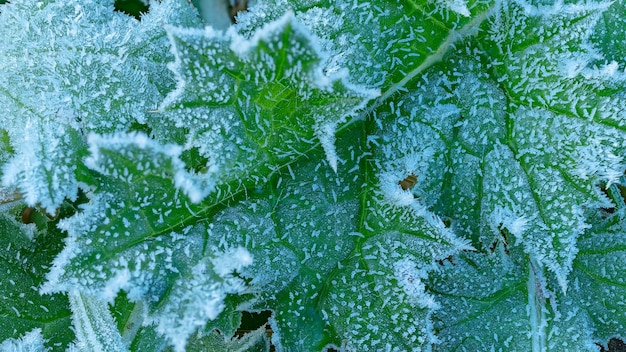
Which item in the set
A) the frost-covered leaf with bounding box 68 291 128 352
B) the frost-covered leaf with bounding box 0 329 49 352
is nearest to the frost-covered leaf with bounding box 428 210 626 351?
the frost-covered leaf with bounding box 68 291 128 352

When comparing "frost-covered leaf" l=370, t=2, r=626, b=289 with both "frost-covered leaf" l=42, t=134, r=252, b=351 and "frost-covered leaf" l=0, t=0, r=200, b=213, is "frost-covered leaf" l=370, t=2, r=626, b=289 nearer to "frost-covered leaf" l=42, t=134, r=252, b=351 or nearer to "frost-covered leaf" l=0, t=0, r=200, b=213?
"frost-covered leaf" l=42, t=134, r=252, b=351

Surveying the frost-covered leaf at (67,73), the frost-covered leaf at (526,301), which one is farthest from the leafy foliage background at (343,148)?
the frost-covered leaf at (526,301)

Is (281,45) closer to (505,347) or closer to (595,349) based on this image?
(505,347)

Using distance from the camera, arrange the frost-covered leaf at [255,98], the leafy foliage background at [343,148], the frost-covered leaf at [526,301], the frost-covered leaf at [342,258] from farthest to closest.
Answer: the frost-covered leaf at [526,301]
the frost-covered leaf at [342,258]
the leafy foliage background at [343,148]
the frost-covered leaf at [255,98]

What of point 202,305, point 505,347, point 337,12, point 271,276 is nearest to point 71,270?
point 202,305

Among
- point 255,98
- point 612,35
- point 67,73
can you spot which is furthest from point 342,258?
point 612,35

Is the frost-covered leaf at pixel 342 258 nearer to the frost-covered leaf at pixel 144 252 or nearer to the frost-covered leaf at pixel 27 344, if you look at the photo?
the frost-covered leaf at pixel 144 252

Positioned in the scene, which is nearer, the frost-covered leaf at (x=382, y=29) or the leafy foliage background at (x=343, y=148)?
the leafy foliage background at (x=343, y=148)

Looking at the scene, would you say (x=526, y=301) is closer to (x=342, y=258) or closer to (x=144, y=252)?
(x=342, y=258)
